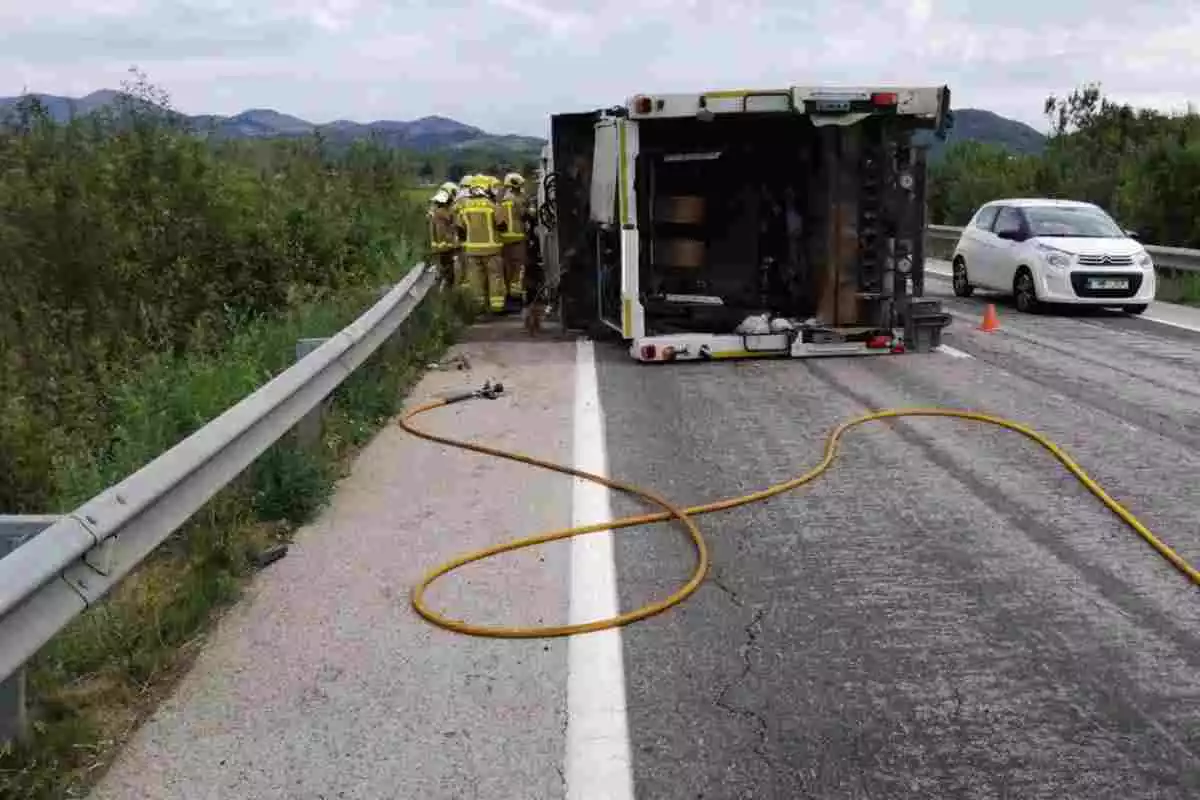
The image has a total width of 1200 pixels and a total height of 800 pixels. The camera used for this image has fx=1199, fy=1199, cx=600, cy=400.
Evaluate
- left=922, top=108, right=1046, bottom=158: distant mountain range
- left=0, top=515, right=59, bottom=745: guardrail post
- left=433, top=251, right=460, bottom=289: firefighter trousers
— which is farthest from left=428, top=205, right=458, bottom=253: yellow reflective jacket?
left=922, top=108, right=1046, bottom=158: distant mountain range

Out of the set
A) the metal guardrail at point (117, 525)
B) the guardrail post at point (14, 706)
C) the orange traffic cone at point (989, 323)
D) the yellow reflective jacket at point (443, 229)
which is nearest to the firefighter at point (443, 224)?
the yellow reflective jacket at point (443, 229)

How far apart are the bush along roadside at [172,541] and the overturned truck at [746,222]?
282 cm

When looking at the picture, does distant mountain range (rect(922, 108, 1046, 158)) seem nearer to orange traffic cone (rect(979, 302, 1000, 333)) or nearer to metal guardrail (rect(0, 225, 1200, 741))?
orange traffic cone (rect(979, 302, 1000, 333))

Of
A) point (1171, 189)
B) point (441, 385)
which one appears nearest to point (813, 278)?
point (441, 385)

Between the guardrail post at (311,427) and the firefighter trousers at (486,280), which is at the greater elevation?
the firefighter trousers at (486,280)

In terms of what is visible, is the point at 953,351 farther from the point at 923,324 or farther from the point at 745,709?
the point at 745,709

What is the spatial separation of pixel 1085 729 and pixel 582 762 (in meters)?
1.63

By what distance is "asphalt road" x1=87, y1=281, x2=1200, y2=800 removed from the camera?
11.9 feet

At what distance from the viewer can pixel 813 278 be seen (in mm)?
12367

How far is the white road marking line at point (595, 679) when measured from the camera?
141 inches

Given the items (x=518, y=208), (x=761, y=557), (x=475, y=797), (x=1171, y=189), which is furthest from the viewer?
(x=1171, y=189)

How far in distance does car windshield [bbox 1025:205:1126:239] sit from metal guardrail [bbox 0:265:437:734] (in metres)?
12.5

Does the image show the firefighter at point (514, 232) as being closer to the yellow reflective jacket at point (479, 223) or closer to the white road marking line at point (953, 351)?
the yellow reflective jacket at point (479, 223)

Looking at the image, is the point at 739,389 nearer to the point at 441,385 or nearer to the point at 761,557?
the point at 441,385
